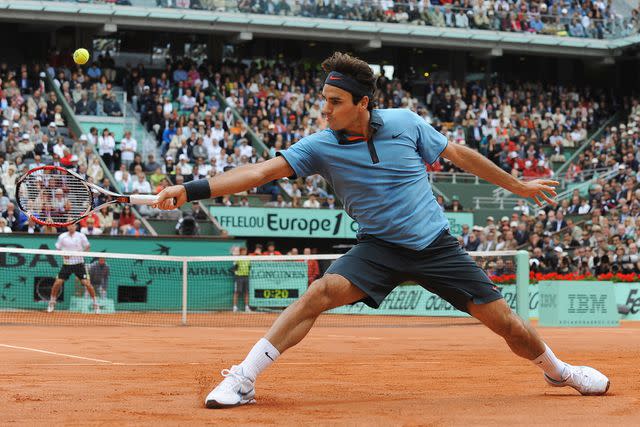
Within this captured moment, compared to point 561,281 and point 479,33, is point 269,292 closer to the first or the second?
point 561,281

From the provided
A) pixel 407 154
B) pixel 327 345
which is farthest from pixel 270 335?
pixel 327 345

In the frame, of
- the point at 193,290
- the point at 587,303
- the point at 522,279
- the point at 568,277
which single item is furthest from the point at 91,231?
the point at 587,303

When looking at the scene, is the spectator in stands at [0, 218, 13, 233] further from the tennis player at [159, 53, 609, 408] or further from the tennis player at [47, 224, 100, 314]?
the tennis player at [159, 53, 609, 408]

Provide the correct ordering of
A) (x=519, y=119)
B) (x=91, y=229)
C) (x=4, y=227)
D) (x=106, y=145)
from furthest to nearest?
1. (x=519, y=119)
2. (x=106, y=145)
3. (x=91, y=229)
4. (x=4, y=227)

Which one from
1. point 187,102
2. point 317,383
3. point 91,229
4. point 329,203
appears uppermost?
point 317,383

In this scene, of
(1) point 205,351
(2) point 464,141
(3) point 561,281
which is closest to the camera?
(1) point 205,351

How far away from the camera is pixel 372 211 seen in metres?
6.62

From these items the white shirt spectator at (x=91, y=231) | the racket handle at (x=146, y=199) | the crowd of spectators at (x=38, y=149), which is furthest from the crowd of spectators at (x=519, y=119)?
the racket handle at (x=146, y=199)

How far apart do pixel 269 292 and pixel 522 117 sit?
17.4 meters

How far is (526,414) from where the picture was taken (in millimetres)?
6188

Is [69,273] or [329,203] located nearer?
[69,273]

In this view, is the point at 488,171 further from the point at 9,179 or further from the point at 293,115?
the point at 293,115

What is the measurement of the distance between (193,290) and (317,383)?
14.7m

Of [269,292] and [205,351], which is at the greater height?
[205,351]
